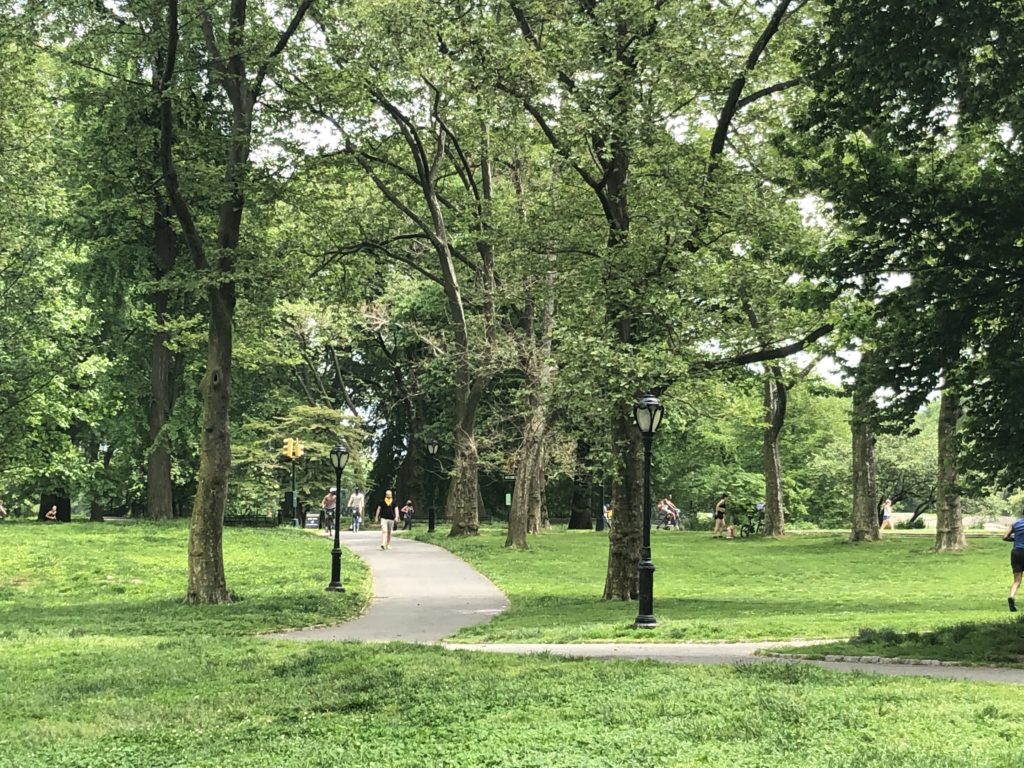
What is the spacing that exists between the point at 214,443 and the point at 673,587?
973 centimetres

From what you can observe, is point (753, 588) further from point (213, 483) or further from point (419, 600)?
point (213, 483)

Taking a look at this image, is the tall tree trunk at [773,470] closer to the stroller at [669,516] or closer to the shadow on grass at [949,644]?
the stroller at [669,516]

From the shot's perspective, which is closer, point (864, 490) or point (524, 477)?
point (864, 490)

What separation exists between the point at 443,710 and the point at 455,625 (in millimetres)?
7505

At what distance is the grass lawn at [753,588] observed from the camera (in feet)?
41.6

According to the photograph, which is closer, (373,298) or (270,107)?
(270,107)

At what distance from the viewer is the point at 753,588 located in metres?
19.4

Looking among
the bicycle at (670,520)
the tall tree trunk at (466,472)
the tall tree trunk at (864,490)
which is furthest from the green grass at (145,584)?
the bicycle at (670,520)

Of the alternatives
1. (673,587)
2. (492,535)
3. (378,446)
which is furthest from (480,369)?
(378,446)

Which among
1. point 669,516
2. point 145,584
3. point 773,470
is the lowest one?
point 145,584

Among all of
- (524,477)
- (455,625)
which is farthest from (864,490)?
(455,625)

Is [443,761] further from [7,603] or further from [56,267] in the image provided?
[56,267]

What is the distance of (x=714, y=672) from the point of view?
341 inches

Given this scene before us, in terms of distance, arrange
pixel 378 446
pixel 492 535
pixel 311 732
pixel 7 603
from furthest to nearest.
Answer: pixel 378 446
pixel 492 535
pixel 7 603
pixel 311 732
